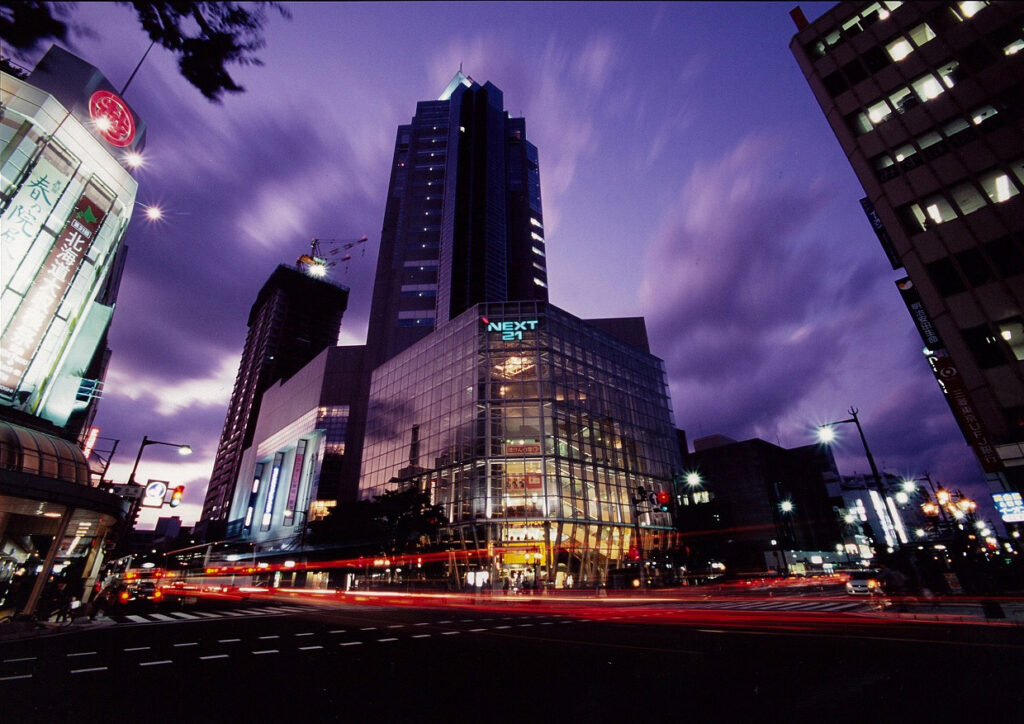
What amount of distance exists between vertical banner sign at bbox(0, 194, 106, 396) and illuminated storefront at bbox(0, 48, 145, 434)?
5cm

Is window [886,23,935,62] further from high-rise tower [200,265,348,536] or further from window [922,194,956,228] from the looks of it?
high-rise tower [200,265,348,536]

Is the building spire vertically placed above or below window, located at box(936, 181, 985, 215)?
above

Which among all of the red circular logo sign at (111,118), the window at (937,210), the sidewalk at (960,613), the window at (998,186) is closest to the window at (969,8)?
the window at (998,186)

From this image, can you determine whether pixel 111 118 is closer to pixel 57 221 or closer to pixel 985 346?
pixel 57 221

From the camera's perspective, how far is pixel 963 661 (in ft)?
24.3

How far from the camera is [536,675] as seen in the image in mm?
7574

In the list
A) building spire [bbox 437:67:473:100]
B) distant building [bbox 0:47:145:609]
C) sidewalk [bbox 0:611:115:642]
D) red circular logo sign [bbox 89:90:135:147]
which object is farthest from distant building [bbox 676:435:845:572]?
building spire [bbox 437:67:473:100]

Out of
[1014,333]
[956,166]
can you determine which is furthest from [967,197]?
[1014,333]

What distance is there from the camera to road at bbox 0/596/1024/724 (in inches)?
215

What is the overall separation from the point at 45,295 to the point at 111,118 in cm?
1357

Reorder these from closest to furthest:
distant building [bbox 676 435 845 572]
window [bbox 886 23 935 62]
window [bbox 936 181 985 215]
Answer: window [bbox 936 181 985 215]
window [bbox 886 23 935 62]
distant building [bbox 676 435 845 572]

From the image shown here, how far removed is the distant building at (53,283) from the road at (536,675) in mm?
10317

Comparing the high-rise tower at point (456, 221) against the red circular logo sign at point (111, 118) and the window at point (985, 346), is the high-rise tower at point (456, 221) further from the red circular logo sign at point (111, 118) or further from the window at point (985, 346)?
the window at point (985, 346)

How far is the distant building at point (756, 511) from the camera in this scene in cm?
7275
